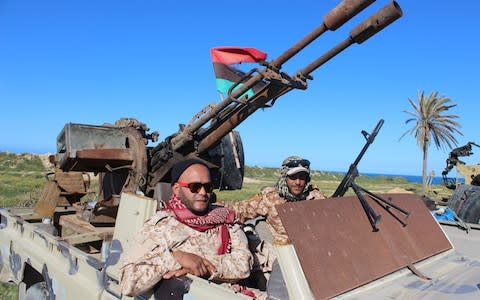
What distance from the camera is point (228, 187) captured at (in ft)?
19.8

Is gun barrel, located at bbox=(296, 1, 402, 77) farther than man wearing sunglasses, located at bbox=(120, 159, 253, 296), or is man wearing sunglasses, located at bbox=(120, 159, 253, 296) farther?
gun barrel, located at bbox=(296, 1, 402, 77)

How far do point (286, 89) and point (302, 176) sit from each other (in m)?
0.93

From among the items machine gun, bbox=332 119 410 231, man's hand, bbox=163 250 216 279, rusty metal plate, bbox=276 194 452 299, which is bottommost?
man's hand, bbox=163 250 216 279

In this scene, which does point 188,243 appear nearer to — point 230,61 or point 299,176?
point 299,176

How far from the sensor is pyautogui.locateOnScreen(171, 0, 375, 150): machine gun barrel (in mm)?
3379

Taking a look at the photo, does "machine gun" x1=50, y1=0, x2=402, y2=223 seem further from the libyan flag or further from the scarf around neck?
the scarf around neck

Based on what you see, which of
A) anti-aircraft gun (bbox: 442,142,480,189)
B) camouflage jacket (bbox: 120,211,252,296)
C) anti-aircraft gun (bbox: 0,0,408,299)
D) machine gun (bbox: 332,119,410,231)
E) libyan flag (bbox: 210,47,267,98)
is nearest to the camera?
camouflage jacket (bbox: 120,211,252,296)

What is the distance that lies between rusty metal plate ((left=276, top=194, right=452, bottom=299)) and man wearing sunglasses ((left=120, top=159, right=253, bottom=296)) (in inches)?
26.0

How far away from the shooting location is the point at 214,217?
295 centimetres

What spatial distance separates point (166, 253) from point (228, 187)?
137 inches

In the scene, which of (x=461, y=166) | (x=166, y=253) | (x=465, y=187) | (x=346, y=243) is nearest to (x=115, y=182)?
(x=166, y=253)

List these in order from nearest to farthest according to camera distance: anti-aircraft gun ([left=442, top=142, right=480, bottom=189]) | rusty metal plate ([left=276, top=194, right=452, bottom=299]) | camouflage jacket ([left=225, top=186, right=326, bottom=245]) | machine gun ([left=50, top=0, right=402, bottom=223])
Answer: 1. rusty metal plate ([left=276, top=194, right=452, bottom=299])
2. camouflage jacket ([left=225, top=186, right=326, bottom=245])
3. machine gun ([left=50, top=0, right=402, bottom=223])
4. anti-aircraft gun ([left=442, top=142, right=480, bottom=189])

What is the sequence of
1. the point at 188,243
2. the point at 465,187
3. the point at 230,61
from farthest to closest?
the point at 465,187, the point at 230,61, the point at 188,243

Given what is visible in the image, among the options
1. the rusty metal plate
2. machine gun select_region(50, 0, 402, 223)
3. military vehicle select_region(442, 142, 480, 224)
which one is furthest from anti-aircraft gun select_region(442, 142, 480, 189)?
the rusty metal plate
